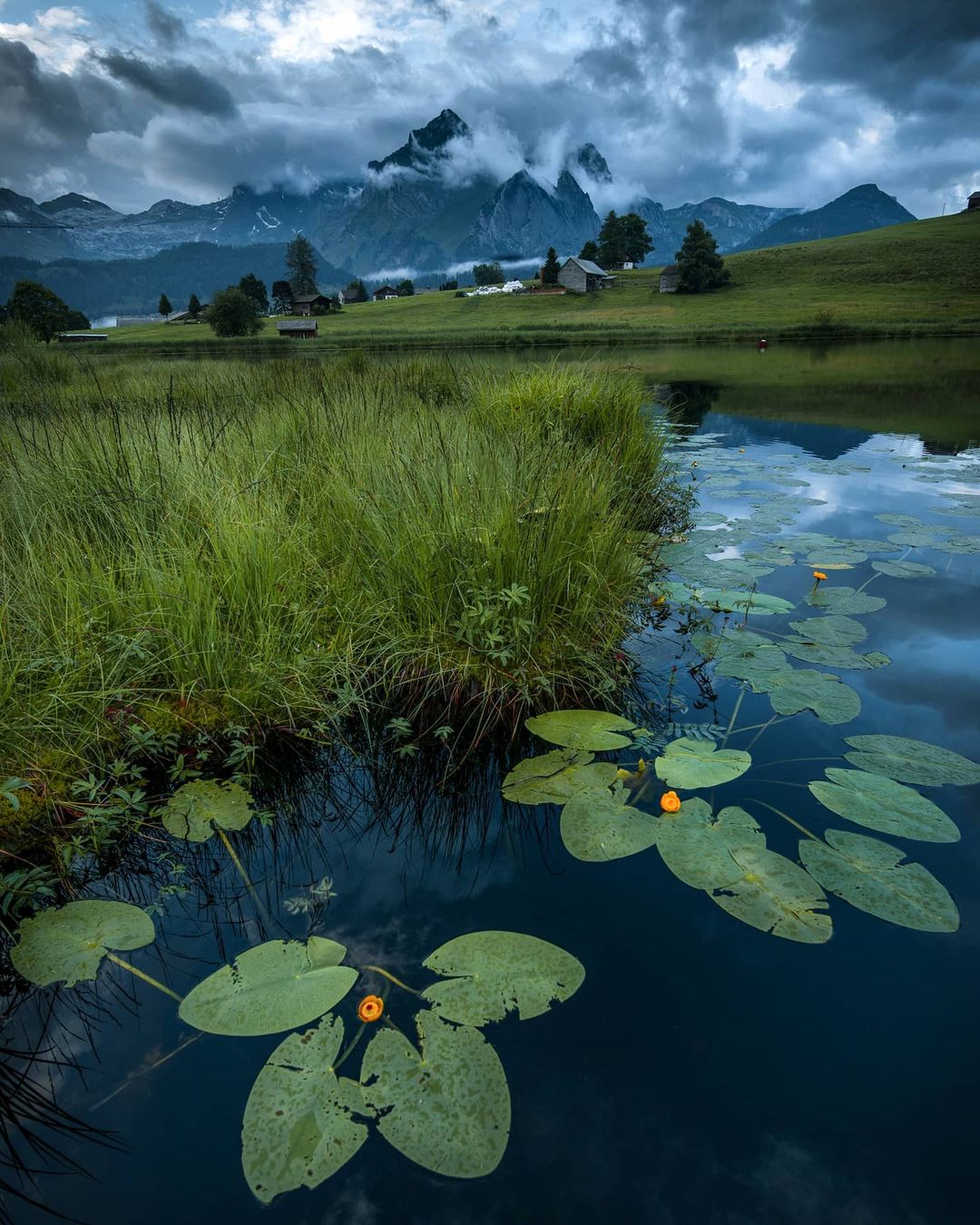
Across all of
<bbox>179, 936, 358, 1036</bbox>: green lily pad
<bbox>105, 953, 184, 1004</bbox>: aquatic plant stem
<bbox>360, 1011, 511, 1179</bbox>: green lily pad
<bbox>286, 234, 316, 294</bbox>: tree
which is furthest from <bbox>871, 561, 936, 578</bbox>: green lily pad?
<bbox>286, 234, 316, 294</bbox>: tree

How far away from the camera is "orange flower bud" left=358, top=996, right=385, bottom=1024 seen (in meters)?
1.54

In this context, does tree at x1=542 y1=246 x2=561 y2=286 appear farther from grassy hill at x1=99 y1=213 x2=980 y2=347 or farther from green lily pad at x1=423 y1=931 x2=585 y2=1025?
green lily pad at x1=423 y1=931 x2=585 y2=1025

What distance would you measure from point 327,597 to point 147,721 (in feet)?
3.82

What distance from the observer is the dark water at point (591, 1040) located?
4.53ft

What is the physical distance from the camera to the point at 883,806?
7.77 feet

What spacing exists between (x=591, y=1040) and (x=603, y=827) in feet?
2.45

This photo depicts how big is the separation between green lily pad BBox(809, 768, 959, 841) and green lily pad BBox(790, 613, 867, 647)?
1394mm

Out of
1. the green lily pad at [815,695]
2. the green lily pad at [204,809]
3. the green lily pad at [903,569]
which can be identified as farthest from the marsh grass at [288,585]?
the green lily pad at [903,569]

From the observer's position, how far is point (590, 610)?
349 centimetres

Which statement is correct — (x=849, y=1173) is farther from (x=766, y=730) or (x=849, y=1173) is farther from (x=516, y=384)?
(x=516, y=384)

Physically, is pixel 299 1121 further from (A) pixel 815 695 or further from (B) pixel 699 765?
(A) pixel 815 695

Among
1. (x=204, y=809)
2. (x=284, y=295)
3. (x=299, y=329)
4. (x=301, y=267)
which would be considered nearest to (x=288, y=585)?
(x=204, y=809)

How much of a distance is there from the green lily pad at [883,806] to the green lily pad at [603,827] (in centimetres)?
75

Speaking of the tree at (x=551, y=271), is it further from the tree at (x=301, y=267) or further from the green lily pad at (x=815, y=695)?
the green lily pad at (x=815, y=695)
